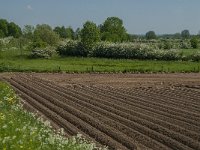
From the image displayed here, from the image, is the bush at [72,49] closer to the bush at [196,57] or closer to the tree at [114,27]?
the bush at [196,57]

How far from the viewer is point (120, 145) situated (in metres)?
13.5

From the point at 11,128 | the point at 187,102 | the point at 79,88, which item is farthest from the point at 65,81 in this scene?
the point at 11,128

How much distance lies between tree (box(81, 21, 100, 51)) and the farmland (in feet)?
83.7

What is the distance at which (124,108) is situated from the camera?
20766 millimetres

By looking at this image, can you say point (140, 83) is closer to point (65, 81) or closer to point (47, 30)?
point (65, 81)

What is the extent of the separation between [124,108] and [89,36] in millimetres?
44000

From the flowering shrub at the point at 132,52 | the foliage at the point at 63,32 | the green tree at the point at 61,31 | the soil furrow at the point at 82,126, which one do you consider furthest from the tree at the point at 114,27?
the soil furrow at the point at 82,126

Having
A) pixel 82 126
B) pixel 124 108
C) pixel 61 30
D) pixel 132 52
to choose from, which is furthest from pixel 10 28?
pixel 82 126

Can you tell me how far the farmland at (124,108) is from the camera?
47.6ft

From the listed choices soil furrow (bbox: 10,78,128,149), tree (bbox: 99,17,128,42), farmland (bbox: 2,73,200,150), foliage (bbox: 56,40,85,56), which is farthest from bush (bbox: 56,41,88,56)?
soil furrow (bbox: 10,78,128,149)

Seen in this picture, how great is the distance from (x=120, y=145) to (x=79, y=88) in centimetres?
1737

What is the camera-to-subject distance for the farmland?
14.5m

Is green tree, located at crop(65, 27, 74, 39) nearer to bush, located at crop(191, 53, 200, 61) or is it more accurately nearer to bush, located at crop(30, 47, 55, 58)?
bush, located at crop(30, 47, 55, 58)

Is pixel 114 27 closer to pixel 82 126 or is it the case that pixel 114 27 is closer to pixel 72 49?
pixel 72 49
